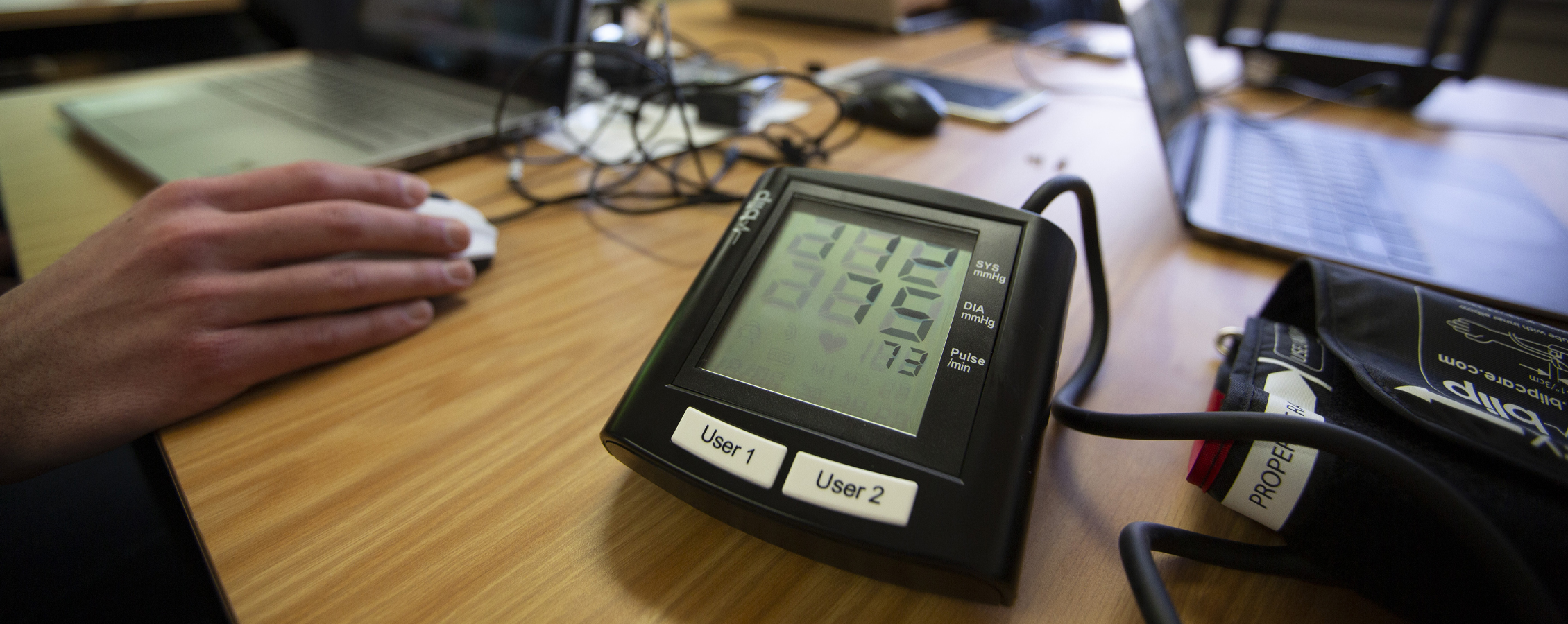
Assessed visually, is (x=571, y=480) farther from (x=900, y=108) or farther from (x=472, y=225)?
(x=900, y=108)

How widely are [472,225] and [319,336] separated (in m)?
0.14

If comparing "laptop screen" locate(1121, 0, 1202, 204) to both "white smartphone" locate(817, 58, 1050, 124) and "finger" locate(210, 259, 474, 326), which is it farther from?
"finger" locate(210, 259, 474, 326)

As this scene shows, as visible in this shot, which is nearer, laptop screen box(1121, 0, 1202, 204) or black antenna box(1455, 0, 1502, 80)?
laptop screen box(1121, 0, 1202, 204)

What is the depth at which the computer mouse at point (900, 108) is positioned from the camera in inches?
31.8

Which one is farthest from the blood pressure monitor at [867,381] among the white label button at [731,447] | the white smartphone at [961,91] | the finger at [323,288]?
the white smartphone at [961,91]

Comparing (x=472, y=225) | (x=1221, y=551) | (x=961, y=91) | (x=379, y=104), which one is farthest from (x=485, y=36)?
(x=1221, y=551)

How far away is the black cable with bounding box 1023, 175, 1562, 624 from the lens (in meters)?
0.23

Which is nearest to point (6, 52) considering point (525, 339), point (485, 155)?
point (485, 155)

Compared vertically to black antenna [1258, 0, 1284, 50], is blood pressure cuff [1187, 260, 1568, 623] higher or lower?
lower

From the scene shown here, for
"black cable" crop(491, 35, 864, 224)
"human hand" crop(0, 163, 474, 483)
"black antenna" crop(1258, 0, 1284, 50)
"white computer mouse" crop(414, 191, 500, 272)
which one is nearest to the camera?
"human hand" crop(0, 163, 474, 483)

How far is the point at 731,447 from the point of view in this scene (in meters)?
0.30

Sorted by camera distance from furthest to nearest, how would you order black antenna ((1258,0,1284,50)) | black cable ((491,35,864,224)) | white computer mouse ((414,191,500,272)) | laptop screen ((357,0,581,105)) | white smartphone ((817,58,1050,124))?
black antenna ((1258,0,1284,50)), white smartphone ((817,58,1050,124)), laptop screen ((357,0,581,105)), black cable ((491,35,864,224)), white computer mouse ((414,191,500,272))

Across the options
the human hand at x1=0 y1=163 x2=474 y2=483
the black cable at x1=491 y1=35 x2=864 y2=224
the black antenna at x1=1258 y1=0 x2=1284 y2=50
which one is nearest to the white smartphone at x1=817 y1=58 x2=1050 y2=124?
the black cable at x1=491 y1=35 x2=864 y2=224

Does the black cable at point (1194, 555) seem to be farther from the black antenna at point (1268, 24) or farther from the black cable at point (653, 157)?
the black antenna at point (1268, 24)
